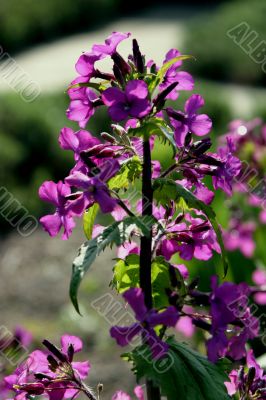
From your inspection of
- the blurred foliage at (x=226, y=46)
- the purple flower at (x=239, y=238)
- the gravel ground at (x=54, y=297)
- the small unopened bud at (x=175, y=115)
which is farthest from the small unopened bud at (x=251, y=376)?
the blurred foliage at (x=226, y=46)

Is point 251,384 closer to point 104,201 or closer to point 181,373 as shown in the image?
point 181,373

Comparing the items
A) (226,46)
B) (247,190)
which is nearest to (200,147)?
(247,190)

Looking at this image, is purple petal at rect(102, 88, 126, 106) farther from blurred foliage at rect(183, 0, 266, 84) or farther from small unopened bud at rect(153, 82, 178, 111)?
blurred foliage at rect(183, 0, 266, 84)

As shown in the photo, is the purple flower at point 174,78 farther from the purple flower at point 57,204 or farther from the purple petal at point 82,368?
the purple petal at point 82,368

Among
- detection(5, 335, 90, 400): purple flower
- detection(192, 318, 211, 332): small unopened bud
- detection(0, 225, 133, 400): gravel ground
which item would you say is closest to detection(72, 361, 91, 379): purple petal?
detection(5, 335, 90, 400): purple flower

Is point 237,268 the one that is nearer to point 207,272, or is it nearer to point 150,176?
point 207,272
